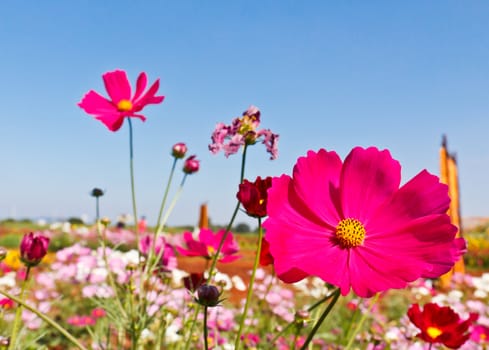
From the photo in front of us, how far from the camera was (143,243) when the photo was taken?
1416 mm

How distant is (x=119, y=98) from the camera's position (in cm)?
112

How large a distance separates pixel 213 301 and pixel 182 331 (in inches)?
16.9

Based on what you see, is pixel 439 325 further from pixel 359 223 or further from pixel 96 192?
pixel 96 192

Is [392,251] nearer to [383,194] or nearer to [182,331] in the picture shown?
[383,194]

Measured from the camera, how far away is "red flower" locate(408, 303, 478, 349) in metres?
1.01

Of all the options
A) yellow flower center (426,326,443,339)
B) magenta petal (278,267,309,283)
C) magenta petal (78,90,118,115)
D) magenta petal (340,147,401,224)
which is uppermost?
magenta petal (78,90,118,115)

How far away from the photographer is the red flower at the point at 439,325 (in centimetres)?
101

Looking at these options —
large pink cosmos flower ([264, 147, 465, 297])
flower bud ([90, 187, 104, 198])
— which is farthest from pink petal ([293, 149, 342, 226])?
flower bud ([90, 187, 104, 198])

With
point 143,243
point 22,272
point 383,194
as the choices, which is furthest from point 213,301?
point 22,272

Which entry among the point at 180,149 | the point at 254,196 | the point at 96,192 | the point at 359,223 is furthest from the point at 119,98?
the point at 359,223

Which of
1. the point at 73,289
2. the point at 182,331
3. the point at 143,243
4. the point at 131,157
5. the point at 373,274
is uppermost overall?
the point at 131,157

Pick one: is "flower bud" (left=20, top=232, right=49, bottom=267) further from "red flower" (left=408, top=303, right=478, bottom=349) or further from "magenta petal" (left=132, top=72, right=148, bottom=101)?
"red flower" (left=408, top=303, right=478, bottom=349)

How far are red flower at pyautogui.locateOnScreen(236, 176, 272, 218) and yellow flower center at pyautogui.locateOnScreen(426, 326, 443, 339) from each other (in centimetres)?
52

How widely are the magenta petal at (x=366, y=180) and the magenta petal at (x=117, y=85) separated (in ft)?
1.99
